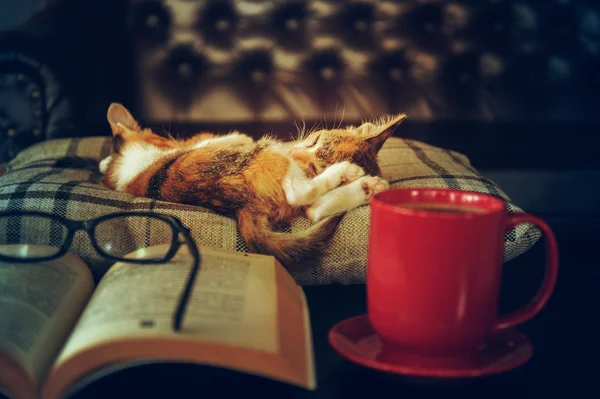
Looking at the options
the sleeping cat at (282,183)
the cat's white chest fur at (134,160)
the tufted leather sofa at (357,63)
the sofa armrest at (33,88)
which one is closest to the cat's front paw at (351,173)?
the sleeping cat at (282,183)

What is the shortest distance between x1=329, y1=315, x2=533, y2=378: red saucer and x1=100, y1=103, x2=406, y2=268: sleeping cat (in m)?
0.14

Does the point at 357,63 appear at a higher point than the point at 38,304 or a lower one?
higher

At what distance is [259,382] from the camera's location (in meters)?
0.40

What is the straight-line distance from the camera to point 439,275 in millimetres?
378

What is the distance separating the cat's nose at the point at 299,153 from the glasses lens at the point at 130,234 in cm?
16

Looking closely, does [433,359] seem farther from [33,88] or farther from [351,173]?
[33,88]

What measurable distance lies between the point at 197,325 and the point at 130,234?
24 cm

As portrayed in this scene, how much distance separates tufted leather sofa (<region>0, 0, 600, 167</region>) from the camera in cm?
121

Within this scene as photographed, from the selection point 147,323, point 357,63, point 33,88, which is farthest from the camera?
point 357,63

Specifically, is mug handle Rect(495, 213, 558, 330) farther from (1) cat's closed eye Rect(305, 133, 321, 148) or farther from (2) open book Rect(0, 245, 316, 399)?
(1) cat's closed eye Rect(305, 133, 321, 148)

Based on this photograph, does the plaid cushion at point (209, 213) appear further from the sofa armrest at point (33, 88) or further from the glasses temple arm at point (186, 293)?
the sofa armrest at point (33, 88)

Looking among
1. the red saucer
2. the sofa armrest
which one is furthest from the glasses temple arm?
the sofa armrest

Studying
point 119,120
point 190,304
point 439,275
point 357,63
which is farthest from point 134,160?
point 357,63

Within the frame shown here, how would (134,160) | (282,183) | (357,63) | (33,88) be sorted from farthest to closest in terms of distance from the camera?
(357,63) < (33,88) < (134,160) < (282,183)
